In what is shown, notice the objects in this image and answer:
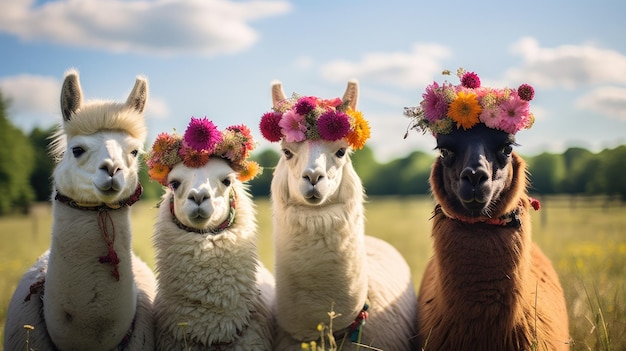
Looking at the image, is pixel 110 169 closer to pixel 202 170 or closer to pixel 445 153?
pixel 202 170

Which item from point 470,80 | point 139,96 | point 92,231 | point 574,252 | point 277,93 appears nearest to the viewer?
point 92,231

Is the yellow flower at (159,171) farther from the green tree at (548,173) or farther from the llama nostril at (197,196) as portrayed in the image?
the green tree at (548,173)

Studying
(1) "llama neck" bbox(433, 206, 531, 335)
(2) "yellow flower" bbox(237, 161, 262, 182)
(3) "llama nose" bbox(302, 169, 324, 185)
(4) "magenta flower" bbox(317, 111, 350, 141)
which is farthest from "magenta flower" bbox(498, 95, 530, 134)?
(2) "yellow flower" bbox(237, 161, 262, 182)

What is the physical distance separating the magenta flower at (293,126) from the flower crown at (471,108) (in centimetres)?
87

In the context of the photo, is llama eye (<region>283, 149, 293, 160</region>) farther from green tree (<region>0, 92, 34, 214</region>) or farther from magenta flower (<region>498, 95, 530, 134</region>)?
green tree (<region>0, 92, 34, 214</region>)

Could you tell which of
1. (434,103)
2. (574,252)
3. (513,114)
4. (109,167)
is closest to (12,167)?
(574,252)

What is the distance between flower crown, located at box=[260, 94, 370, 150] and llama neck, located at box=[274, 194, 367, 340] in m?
0.49

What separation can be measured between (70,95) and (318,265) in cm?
207

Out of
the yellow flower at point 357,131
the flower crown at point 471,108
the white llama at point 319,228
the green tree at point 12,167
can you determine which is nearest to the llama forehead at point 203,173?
the white llama at point 319,228

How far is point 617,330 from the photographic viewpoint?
15.5 feet

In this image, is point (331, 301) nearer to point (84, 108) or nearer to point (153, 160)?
point (153, 160)

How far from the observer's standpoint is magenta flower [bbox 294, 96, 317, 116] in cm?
380

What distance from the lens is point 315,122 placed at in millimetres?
3748

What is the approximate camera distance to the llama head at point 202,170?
11.7 ft
